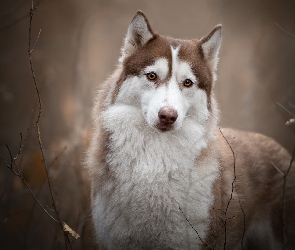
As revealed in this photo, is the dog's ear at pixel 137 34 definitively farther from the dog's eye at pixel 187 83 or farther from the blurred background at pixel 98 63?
the blurred background at pixel 98 63

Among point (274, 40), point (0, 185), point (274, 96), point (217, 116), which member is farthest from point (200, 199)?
point (274, 40)

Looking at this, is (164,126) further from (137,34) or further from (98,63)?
(98,63)

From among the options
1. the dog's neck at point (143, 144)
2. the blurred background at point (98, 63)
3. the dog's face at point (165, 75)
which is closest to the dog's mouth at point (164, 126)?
the dog's face at point (165, 75)

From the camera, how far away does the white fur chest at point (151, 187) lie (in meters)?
3.90

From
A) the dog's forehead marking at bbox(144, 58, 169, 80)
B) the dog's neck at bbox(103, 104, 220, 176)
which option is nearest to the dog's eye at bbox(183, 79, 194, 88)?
the dog's forehead marking at bbox(144, 58, 169, 80)

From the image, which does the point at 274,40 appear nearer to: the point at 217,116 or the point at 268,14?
the point at 268,14

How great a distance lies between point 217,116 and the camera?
433cm

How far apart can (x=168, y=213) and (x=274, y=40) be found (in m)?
6.97

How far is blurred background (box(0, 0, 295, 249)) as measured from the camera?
319 inches

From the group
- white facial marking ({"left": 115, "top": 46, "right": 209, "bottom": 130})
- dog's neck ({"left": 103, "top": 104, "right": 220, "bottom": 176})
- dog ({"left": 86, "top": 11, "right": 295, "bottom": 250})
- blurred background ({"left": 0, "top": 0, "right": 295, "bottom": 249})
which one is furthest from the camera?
blurred background ({"left": 0, "top": 0, "right": 295, "bottom": 249})

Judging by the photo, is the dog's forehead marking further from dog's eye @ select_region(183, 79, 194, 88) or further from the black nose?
the black nose

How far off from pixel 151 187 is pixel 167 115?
66cm

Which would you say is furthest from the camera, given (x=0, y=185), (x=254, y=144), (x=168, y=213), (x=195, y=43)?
(x=0, y=185)

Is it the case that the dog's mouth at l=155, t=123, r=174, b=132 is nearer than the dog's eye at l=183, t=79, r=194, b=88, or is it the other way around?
the dog's mouth at l=155, t=123, r=174, b=132
